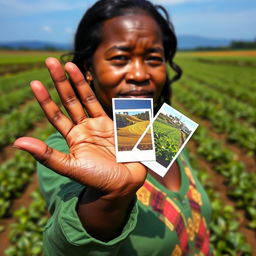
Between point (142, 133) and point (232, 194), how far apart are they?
378cm

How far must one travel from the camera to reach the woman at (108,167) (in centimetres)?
95

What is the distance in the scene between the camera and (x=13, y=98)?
12359mm

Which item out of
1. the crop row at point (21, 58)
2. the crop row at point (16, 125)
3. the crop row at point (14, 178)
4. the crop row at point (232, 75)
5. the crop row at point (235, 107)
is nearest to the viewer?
the crop row at point (14, 178)

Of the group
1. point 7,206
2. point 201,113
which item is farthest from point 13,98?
point 7,206

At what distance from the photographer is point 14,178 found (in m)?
4.84

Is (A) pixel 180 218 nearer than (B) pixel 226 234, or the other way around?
(A) pixel 180 218

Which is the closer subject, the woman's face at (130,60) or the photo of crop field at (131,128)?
the photo of crop field at (131,128)

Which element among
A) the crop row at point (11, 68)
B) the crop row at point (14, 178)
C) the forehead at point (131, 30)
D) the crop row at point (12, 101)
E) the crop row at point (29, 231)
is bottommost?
the crop row at point (11, 68)

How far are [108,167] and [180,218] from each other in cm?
65

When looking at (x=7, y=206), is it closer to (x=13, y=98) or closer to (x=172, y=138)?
(x=172, y=138)

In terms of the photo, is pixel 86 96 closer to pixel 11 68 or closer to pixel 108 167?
pixel 108 167

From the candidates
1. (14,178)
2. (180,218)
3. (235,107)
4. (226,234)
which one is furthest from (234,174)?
(235,107)

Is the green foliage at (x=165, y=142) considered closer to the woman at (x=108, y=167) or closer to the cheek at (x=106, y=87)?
the woman at (x=108, y=167)

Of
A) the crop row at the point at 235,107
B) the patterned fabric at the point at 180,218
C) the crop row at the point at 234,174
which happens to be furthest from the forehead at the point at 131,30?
the crop row at the point at 235,107
